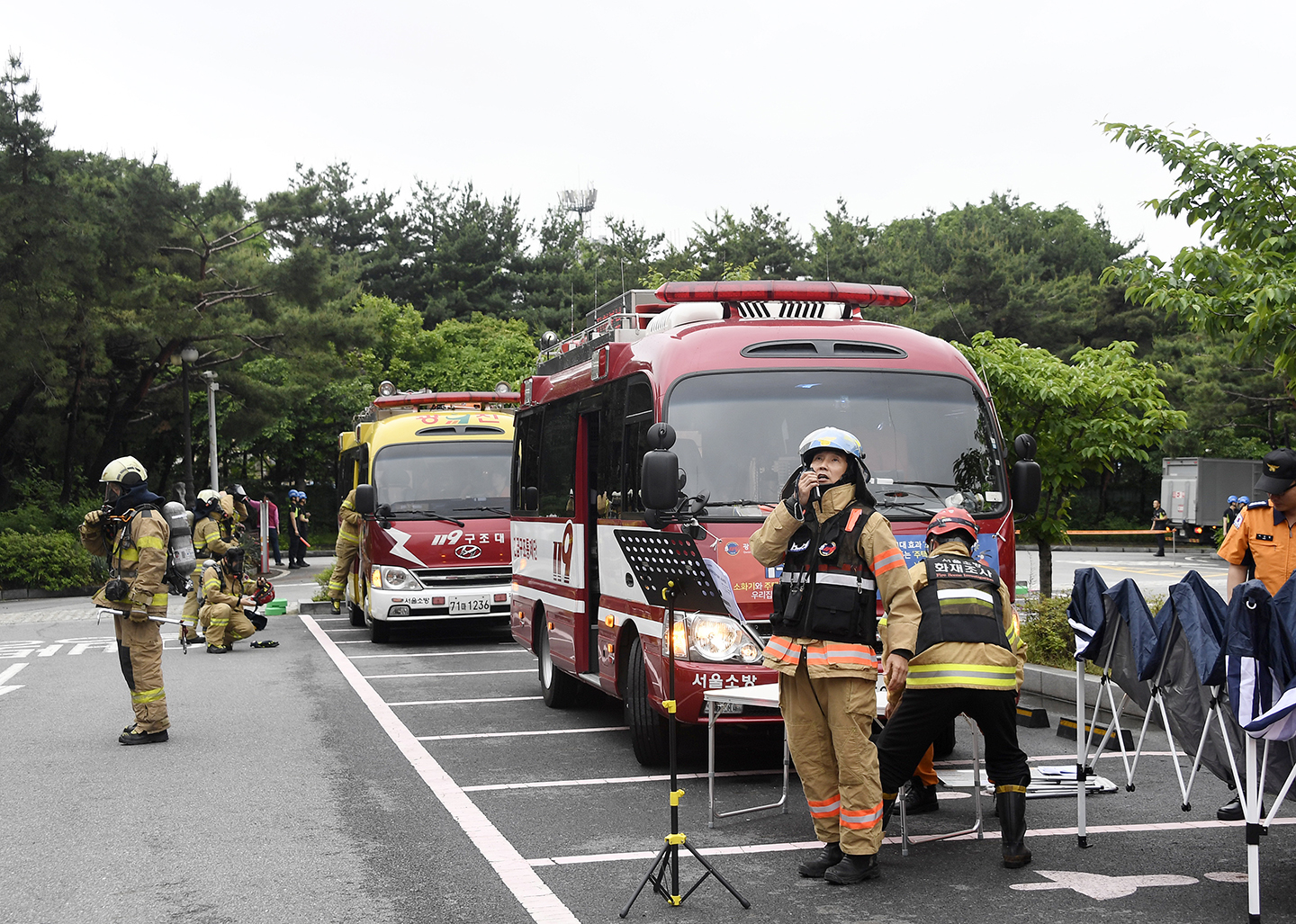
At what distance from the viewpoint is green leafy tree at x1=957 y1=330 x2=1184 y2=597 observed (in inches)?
571

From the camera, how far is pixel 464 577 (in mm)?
15938

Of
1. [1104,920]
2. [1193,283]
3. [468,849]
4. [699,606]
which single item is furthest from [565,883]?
[1193,283]

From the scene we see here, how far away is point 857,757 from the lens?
5637mm

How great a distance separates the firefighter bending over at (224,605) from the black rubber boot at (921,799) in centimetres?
1085

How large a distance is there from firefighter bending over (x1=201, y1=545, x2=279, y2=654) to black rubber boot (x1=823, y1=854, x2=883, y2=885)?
11.8 m

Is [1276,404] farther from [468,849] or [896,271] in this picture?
[468,849]

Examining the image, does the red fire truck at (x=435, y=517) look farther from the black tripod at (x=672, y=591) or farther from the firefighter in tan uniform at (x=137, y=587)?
the black tripod at (x=672, y=591)

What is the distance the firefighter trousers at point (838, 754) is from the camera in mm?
5656

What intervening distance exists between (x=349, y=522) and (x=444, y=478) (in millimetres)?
2576

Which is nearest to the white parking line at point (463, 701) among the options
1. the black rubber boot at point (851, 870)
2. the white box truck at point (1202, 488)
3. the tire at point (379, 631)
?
the tire at point (379, 631)

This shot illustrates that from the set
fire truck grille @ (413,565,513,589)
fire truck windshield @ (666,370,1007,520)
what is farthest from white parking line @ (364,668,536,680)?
fire truck windshield @ (666,370,1007,520)

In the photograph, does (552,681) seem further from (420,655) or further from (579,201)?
(579,201)

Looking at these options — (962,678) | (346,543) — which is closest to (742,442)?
(962,678)

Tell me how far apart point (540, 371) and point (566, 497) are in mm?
2024
